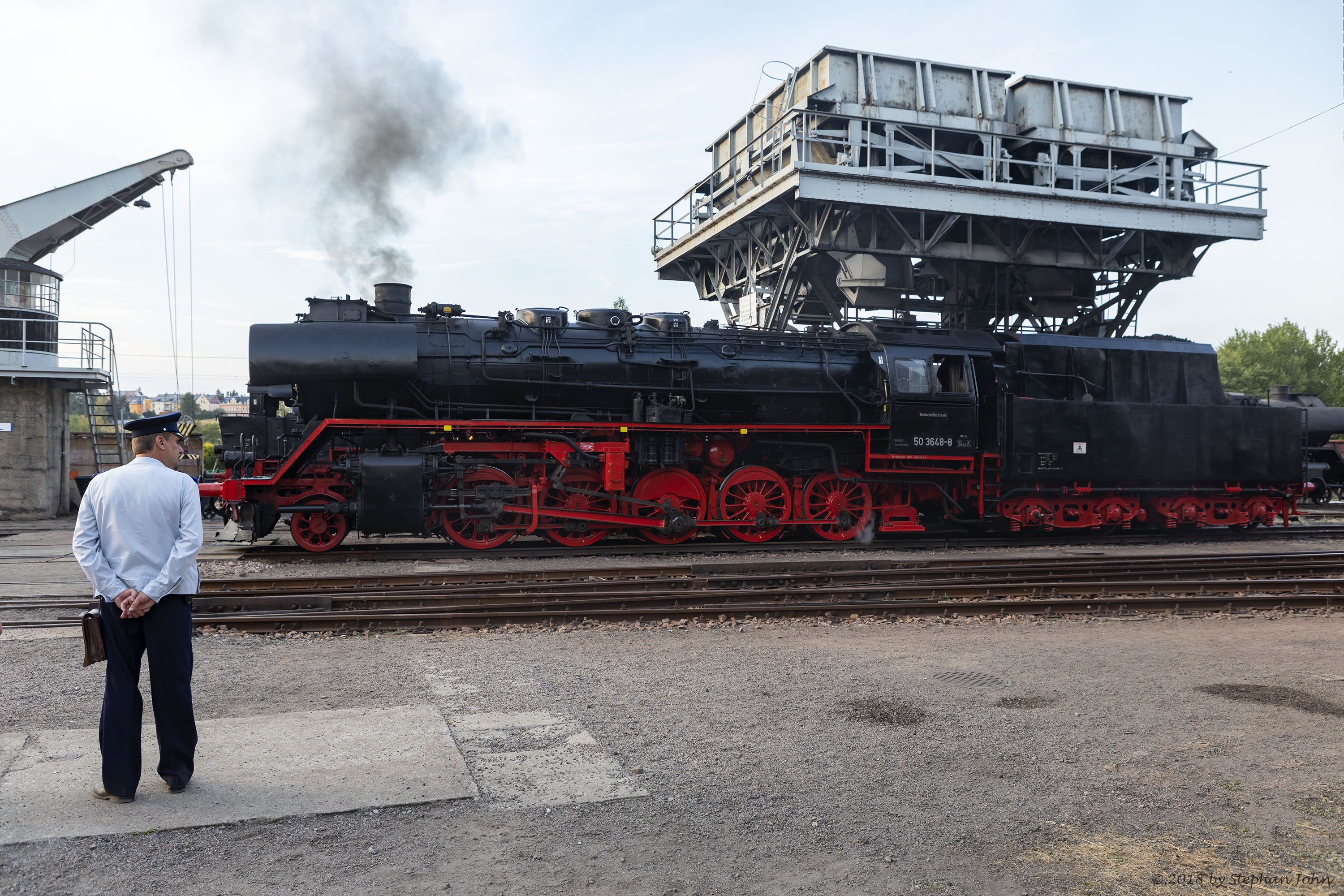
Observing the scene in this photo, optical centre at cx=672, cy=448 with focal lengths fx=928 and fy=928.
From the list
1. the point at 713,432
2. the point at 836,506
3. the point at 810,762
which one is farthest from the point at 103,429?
the point at 810,762

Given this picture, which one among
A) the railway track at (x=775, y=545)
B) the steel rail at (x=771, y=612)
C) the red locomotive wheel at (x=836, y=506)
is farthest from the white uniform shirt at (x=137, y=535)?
the red locomotive wheel at (x=836, y=506)

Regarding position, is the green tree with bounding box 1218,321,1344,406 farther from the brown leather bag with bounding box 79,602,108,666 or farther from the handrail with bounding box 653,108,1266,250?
the brown leather bag with bounding box 79,602,108,666

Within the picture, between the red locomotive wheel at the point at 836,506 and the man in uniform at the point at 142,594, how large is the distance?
35.4 ft

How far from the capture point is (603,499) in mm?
13578

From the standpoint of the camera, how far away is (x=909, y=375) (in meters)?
14.2

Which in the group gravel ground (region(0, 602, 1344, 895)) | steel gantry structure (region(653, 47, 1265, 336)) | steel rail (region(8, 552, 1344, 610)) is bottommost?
gravel ground (region(0, 602, 1344, 895))

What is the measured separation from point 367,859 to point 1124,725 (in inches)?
165

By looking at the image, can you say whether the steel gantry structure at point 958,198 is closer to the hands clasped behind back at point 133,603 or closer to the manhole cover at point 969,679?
the manhole cover at point 969,679

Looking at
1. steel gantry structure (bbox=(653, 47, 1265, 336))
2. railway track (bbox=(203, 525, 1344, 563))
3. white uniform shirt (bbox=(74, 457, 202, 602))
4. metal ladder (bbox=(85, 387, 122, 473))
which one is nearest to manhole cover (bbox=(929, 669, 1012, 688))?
white uniform shirt (bbox=(74, 457, 202, 602))

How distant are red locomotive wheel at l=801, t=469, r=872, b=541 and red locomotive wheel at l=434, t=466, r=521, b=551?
4499 mm

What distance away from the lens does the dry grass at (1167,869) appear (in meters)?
3.42

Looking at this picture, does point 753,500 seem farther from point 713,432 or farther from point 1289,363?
point 1289,363

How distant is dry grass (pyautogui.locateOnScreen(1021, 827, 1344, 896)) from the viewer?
3.42 meters

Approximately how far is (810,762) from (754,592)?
4322mm
